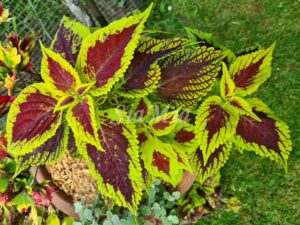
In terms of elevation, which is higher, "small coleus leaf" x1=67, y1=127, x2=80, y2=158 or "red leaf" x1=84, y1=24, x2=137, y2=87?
"red leaf" x1=84, y1=24, x2=137, y2=87

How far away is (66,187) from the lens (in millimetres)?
1555

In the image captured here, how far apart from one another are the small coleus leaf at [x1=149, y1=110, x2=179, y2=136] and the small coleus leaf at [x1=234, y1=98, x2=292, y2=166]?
18 centimetres

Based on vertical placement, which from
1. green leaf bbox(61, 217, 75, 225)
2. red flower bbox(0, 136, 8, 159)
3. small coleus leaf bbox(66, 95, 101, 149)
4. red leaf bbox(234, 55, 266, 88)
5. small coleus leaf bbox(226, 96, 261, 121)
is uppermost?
small coleus leaf bbox(66, 95, 101, 149)

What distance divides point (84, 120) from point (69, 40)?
0.24 metres

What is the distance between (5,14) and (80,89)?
462 mm

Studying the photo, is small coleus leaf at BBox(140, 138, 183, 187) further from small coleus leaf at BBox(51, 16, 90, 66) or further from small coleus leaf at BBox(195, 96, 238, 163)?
small coleus leaf at BBox(51, 16, 90, 66)

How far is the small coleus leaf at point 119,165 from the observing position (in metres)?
0.92

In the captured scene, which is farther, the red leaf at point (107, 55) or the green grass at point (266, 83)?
the green grass at point (266, 83)

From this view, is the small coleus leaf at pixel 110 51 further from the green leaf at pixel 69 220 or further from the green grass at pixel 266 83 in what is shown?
the green grass at pixel 266 83

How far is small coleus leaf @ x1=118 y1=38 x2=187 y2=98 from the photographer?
37.9 inches

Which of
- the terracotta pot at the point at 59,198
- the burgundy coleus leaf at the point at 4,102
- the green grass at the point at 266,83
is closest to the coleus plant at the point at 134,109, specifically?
the burgundy coleus leaf at the point at 4,102

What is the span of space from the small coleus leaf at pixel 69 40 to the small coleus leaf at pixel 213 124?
1.11 feet

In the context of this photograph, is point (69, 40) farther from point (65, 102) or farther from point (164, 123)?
point (164, 123)

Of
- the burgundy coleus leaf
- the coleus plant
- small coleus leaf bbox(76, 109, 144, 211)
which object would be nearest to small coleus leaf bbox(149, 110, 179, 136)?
the coleus plant
